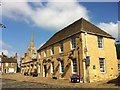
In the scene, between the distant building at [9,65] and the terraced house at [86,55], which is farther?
the distant building at [9,65]

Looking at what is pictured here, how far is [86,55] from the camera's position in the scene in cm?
2078

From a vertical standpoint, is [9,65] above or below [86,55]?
below

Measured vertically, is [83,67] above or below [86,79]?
above

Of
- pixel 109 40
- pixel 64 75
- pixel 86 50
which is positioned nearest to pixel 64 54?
pixel 64 75

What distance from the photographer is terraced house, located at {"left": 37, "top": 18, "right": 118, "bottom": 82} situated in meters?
20.8

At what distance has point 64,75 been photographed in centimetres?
2411

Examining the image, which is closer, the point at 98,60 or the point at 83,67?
the point at 83,67

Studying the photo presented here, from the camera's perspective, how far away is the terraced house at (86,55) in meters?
20.8

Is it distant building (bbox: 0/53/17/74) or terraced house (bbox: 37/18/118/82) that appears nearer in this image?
terraced house (bbox: 37/18/118/82)

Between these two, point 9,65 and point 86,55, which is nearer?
point 86,55

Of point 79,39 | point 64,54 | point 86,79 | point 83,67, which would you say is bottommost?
point 86,79

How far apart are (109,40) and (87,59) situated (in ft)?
18.9

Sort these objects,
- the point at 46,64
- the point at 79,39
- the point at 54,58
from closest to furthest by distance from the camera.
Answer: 1. the point at 79,39
2. the point at 54,58
3. the point at 46,64

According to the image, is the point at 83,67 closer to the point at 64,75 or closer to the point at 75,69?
the point at 75,69
